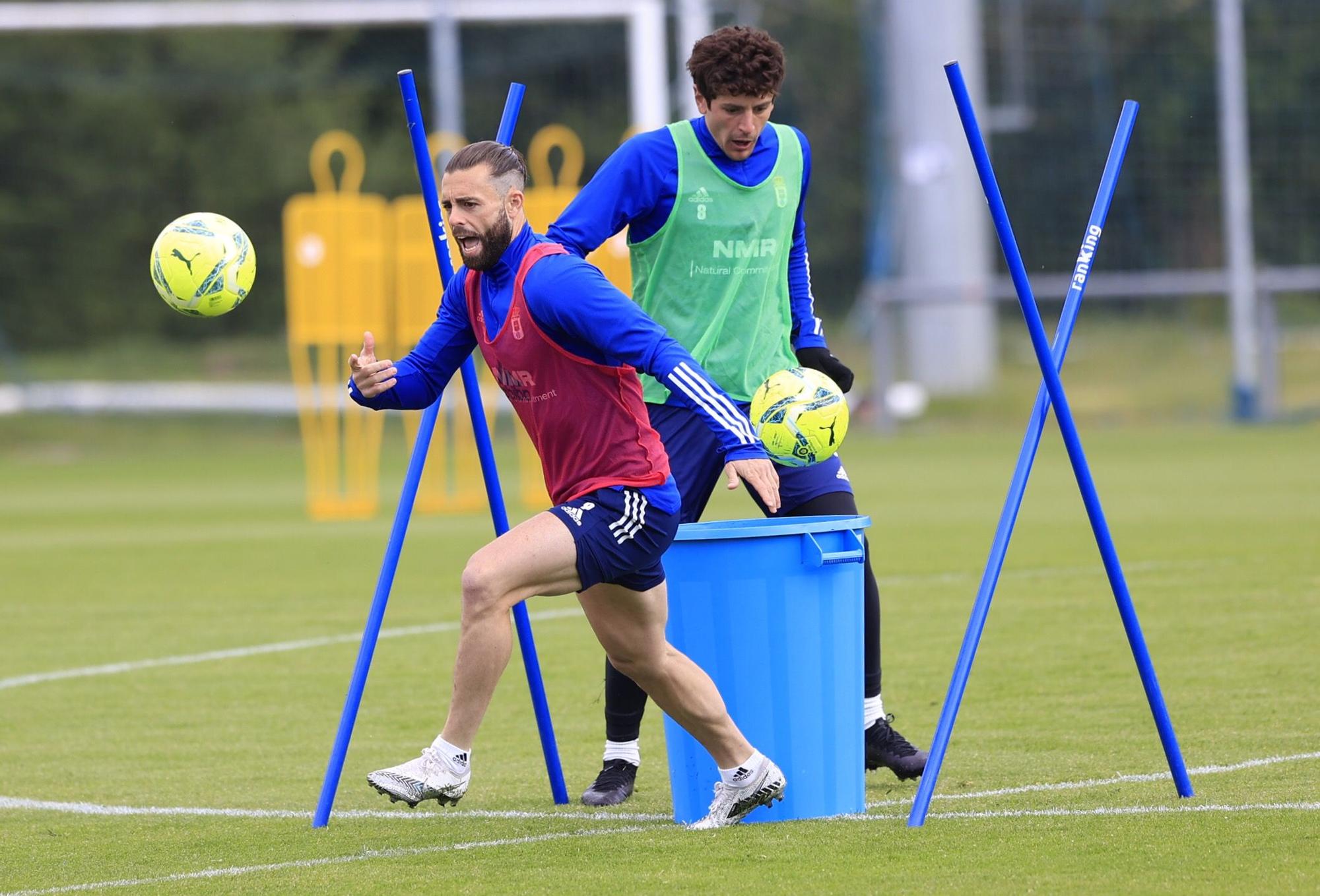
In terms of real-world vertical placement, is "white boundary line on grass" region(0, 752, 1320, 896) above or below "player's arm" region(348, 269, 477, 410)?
below

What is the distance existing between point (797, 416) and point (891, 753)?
4.08 ft

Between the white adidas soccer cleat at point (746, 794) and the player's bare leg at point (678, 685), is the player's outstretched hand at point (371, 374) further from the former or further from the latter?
the white adidas soccer cleat at point (746, 794)

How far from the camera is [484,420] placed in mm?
5570

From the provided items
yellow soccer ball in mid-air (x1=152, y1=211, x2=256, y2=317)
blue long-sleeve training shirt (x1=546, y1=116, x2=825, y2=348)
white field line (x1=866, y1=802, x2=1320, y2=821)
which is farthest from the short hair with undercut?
white field line (x1=866, y1=802, x2=1320, y2=821)

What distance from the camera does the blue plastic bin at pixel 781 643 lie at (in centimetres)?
527

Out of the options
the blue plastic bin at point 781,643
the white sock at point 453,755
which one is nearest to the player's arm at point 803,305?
the blue plastic bin at point 781,643

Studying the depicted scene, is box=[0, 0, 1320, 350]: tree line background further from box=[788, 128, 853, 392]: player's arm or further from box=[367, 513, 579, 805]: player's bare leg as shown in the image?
box=[367, 513, 579, 805]: player's bare leg

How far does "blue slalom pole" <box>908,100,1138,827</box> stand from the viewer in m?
5.04

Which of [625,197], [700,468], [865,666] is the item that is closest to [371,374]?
[625,197]

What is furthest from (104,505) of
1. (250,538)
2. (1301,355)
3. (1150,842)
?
(1301,355)

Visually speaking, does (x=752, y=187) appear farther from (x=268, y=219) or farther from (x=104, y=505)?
(x=268, y=219)

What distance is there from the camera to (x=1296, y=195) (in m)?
30.2

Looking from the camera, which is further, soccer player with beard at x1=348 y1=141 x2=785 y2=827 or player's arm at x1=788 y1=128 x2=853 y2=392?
player's arm at x1=788 y1=128 x2=853 y2=392

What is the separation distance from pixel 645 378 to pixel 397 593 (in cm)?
499
